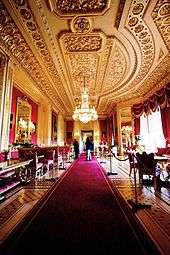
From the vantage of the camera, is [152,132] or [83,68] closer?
[83,68]

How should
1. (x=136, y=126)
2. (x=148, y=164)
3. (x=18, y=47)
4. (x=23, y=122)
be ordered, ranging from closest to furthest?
1. (x=148, y=164)
2. (x=18, y=47)
3. (x=23, y=122)
4. (x=136, y=126)

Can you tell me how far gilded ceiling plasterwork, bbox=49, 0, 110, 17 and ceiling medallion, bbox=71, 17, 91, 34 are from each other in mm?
234

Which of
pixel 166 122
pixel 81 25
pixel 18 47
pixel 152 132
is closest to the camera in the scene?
pixel 81 25

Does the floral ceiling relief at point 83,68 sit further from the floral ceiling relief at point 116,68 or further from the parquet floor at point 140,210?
the parquet floor at point 140,210

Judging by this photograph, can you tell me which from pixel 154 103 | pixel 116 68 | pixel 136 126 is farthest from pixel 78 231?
pixel 136 126

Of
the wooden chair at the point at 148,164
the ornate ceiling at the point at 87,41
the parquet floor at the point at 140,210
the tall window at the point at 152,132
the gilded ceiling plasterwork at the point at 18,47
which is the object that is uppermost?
the ornate ceiling at the point at 87,41

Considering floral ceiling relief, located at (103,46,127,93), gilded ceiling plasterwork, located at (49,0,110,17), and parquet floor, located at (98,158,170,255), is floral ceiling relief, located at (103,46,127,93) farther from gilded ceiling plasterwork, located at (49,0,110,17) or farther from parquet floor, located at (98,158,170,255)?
parquet floor, located at (98,158,170,255)

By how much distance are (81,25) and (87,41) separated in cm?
78

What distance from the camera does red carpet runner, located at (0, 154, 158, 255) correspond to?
1502 millimetres

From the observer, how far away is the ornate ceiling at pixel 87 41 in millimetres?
3934

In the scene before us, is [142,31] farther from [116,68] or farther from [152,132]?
[152,132]

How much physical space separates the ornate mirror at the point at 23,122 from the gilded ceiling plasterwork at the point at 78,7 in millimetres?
4727

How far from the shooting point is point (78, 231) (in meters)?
1.81

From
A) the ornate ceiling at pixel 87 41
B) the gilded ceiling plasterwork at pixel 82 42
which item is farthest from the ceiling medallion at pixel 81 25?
the gilded ceiling plasterwork at pixel 82 42
